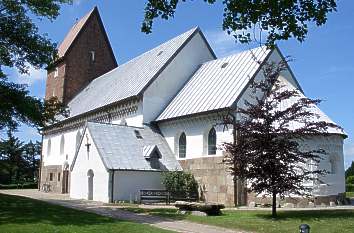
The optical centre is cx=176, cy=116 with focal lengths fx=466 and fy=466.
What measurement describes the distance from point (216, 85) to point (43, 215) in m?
16.1

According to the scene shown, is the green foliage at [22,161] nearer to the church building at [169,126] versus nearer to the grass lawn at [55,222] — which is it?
the church building at [169,126]

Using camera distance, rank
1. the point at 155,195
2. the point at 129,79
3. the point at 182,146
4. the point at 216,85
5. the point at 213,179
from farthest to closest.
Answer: the point at 129,79 < the point at 182,146 < the point at 216,85 < the point at 155,195 < the point at 213,179

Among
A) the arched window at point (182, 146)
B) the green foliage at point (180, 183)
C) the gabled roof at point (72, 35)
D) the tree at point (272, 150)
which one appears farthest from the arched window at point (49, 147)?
the tree at point (272, 150)

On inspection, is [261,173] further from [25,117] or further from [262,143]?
[25,117]

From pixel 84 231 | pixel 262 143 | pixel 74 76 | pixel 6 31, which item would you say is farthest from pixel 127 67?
pixel 84 231

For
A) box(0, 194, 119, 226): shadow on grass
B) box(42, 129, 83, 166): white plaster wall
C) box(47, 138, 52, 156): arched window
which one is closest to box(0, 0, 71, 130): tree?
box(0, 194, 119, 226): shadow on grass

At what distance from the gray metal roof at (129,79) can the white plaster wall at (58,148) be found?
7.84 ft

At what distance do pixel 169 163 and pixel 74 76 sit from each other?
81.8ft

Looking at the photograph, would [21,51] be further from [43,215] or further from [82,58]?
[82,58]

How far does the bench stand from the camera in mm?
29172

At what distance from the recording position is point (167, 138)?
1328 inches

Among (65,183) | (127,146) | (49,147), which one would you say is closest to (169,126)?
(127,146)

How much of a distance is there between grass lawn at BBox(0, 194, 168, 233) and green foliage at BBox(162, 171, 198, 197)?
8.77 metres

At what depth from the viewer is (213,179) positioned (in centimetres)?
2942
